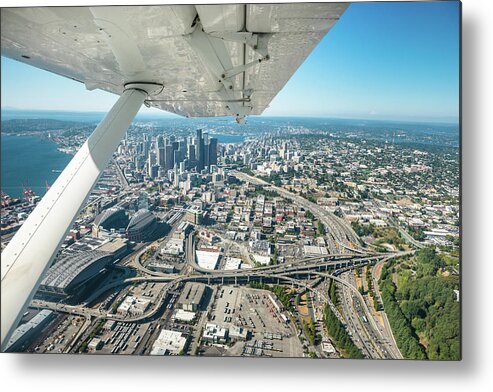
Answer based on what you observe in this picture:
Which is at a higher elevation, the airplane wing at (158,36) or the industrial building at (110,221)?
the airplane wing at (158,36)

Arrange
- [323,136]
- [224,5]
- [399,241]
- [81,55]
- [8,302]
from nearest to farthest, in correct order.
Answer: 1. [8,302]
2. [224,5]
3. [81,55]
4. [399,241]
5. [323,136]

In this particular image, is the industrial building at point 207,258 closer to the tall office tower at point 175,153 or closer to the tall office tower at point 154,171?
the tall office tower at point 154,171

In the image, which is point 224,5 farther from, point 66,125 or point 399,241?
point 399,241

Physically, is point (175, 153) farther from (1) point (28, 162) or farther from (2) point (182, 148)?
(1) point (28, 162)

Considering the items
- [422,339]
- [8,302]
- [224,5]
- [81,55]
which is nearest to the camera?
[8,302]

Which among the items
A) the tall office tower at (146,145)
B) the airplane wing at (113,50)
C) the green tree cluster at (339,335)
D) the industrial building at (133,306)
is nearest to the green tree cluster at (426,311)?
the green tree cluster at (339,335)

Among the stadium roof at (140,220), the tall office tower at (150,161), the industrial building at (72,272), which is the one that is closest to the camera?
the industrial building at (72,272)

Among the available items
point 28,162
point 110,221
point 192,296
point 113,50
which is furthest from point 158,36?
point 110,221

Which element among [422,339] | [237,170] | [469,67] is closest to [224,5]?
[469,67]
